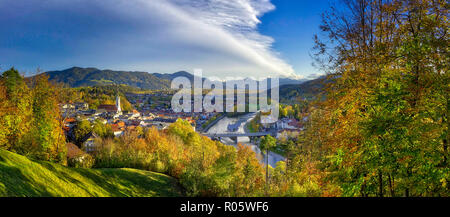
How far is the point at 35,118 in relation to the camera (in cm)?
1694

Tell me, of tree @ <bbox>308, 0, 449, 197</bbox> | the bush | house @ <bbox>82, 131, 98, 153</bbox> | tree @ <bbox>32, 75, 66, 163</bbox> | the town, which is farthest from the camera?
the town

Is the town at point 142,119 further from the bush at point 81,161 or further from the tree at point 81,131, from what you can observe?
the bush at point 81,161

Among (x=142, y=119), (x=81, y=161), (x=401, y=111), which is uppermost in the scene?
(x=401, y=111)

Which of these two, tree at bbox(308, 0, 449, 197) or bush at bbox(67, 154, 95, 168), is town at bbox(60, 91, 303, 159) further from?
tree at bbox(308, 0, 449, 197)

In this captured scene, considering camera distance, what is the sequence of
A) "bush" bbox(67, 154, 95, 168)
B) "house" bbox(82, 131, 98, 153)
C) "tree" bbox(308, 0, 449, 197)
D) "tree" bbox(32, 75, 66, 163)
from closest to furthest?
1. "tree" bbox(308, 0, 449, 197)
2. "tree" bbox(32, 75, 66, 163)
3. "bush" bbox(67, 154, 95, 168)
4. "house" bbox(82, 131, 98, 153)

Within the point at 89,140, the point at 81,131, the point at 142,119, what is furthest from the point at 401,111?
the point at 142,119

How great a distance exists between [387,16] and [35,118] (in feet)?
71.8

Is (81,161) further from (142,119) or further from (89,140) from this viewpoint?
(142,119)

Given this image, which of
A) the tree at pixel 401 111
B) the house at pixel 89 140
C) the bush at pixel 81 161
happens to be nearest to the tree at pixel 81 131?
the house at pixel 89 140

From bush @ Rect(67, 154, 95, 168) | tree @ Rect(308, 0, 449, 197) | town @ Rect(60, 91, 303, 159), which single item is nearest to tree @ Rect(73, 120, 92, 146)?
town @ Rect(60, 91, 303, 159)
